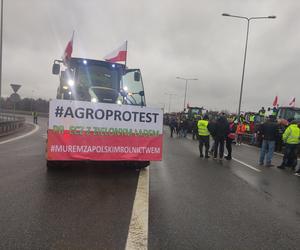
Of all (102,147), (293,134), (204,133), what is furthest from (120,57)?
(293,134)

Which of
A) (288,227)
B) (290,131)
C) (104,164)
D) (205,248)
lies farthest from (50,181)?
(290,131)

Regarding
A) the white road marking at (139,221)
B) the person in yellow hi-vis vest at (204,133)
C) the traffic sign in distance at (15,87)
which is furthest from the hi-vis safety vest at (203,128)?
the traffic sign in distance at (15,87)

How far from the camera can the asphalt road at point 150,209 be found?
151 inches

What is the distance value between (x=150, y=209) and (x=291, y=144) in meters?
8.02

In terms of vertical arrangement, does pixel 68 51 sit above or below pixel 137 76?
above

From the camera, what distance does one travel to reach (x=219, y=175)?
8.55m

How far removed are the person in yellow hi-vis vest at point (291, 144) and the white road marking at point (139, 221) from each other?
268 inches

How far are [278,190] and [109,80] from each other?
19.4ft

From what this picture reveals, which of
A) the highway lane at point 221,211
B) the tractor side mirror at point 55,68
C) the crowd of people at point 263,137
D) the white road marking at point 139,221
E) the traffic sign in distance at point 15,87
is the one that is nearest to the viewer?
the white road marking at point 139,221

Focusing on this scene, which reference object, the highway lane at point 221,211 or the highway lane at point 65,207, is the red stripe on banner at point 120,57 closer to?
the highway lane at point 221,211

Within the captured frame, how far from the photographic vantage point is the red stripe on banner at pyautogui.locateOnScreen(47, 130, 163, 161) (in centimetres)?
725

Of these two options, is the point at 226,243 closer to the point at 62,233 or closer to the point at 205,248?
the point at 205,248

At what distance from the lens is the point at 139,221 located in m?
4.42

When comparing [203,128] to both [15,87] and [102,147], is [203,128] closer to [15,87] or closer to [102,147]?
[102,147]
